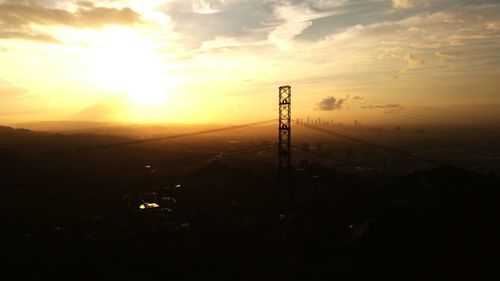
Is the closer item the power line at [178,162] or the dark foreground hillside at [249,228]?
the dark foreground hillside at [249,228]

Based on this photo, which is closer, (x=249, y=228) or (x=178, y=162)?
(x=249, y=228)

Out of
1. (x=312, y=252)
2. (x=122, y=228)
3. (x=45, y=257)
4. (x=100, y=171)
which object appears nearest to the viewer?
(x=312, y=252)

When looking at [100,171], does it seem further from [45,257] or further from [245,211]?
[45,257]

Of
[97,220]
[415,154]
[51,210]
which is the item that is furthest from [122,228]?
[415,154]

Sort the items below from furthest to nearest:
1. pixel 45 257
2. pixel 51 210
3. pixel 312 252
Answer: pixel 51 210, pixel 45 257, pixel 312 252

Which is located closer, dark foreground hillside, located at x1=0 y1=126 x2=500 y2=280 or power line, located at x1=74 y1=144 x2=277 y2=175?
dark foreground hillside, located at x1=0 y1=126 x2=500 y2=280

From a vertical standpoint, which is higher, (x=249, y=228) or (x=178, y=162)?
(x=178, y=162)

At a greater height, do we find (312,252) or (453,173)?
(453,173)

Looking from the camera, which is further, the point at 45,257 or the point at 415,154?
the point at 415,154
